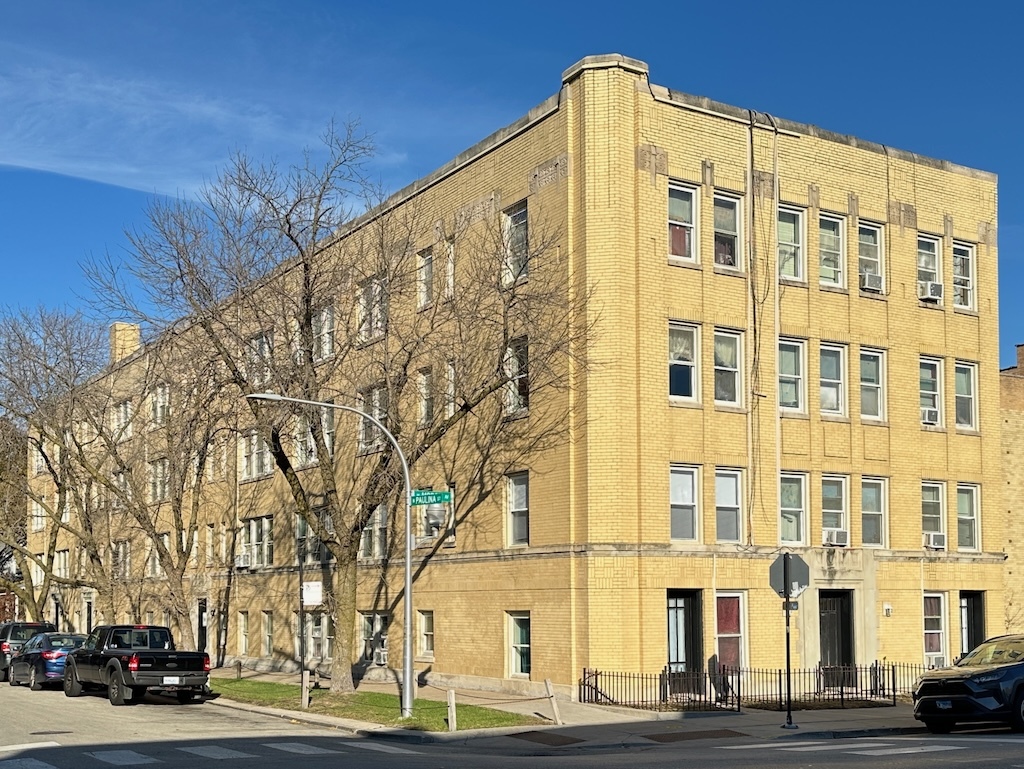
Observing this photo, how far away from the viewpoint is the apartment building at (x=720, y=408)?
29.5 m

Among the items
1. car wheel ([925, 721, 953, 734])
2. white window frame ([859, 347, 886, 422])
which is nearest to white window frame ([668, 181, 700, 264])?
white window frame ([859, 347, 886, 422])

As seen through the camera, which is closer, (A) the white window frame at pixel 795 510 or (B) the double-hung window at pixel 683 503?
(B) the double-hung window at pixel 683 503

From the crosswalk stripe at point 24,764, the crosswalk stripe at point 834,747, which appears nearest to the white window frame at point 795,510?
the crosswalk stripe at point 834,747

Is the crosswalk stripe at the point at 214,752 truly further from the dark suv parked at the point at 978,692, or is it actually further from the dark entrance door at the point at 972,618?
the dark entrance door at the point at 972,618

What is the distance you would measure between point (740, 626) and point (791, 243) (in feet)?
32.3

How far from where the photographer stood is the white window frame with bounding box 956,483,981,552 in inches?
1384

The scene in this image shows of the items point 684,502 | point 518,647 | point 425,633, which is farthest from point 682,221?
point 425,633

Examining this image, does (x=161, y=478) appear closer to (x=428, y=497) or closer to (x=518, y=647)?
(x=518, y=647)

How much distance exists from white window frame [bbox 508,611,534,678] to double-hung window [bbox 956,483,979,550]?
12677 millimetres

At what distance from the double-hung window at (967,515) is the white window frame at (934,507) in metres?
0.63

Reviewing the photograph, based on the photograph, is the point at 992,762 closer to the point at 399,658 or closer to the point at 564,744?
the point at 564,744

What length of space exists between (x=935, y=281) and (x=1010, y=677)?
16461 mm

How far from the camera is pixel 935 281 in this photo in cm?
3528

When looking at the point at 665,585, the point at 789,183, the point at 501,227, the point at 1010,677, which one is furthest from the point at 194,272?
the point at 1010,677
